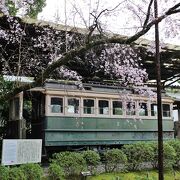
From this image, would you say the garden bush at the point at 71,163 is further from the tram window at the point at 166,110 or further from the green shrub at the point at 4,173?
the tram window at the point at 166,110

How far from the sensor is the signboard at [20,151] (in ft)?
28.0

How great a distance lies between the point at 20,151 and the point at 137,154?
3.65 m

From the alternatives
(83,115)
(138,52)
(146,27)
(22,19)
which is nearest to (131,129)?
(83,115)

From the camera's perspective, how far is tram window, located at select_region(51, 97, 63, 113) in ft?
38.2

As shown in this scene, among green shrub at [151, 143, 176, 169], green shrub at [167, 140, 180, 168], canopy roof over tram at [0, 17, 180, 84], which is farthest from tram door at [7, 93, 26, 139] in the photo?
green shrub at [167, 140, 180, 168]

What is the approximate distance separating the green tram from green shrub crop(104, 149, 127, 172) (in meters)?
1.64

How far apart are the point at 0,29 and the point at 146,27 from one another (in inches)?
195

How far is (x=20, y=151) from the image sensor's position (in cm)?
874

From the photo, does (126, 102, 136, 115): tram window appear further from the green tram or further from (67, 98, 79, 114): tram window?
(67, 98, 79, 114): tram window

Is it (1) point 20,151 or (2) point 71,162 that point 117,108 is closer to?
(2) point 71,162

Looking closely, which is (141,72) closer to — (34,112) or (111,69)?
(111,69)

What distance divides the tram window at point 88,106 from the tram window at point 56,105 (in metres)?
0.87

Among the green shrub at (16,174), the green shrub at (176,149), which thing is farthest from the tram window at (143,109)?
the green shrub at (16,174)

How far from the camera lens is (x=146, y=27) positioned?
18.9ft
